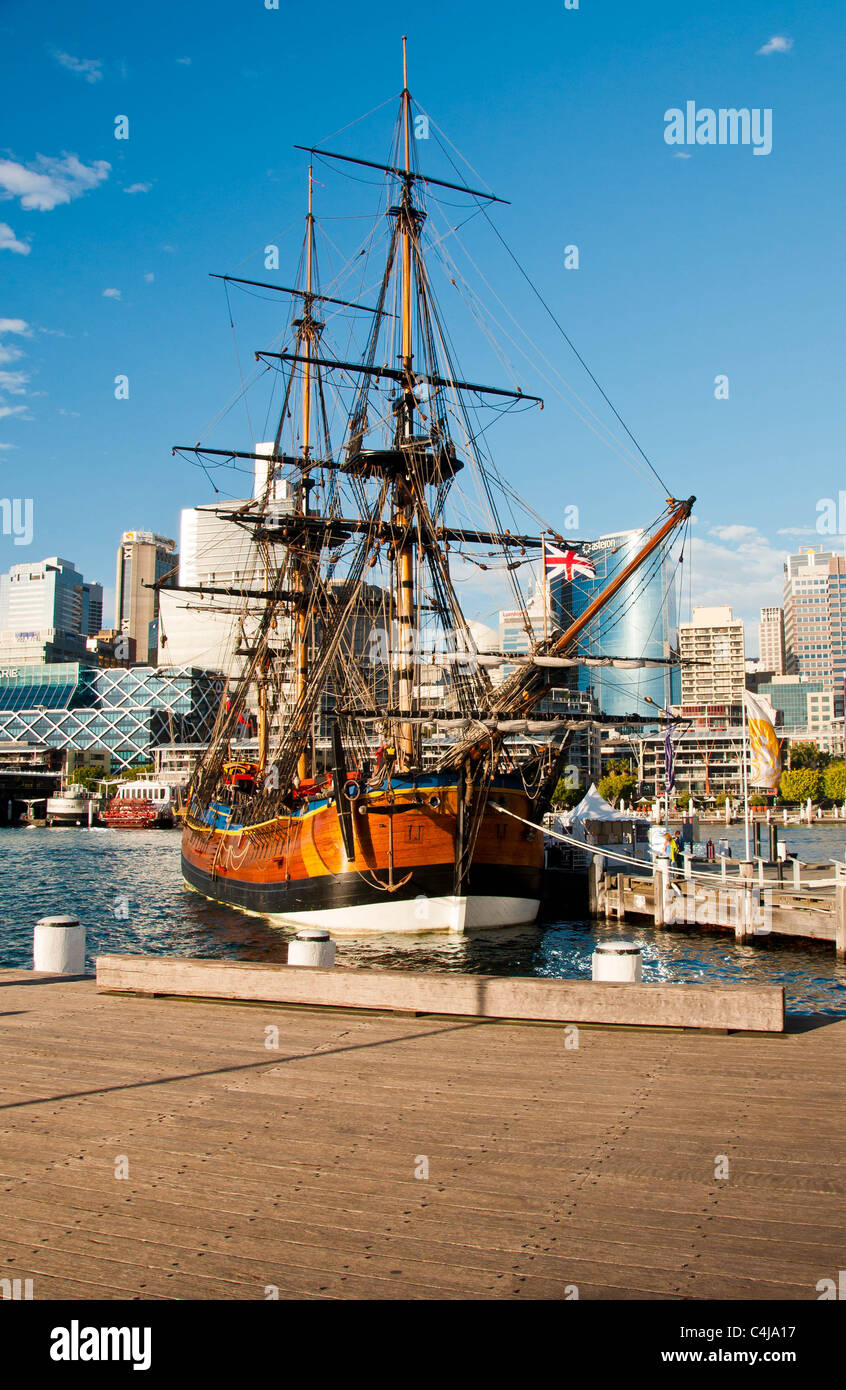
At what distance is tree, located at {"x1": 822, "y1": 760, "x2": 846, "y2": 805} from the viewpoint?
156 meters

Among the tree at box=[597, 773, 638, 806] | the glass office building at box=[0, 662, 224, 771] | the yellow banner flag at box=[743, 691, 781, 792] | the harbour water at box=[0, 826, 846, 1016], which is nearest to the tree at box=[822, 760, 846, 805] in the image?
the tree at box=[597, 773, 638, 806]

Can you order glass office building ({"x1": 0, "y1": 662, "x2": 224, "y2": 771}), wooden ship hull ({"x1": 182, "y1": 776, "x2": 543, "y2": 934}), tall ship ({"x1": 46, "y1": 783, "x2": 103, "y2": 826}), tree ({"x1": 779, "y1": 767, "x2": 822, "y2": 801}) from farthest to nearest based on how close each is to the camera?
1. glass office building ({"x1": 0, "y1": 662, "x2": 224, "y2": 771})
2. tree ({"x1": 779, "y1": 767, "x2": 822, "y2": 801})
3. tall ship ({"x1": 46, "y1": 783, "x2": 103, "y2": 826})
4. wooden ship hull ({"x1": 182, "y1": 776, "x2": 543, "y2": 934})

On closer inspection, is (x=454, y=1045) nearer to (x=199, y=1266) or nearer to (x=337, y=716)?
(x=199, y=1266)

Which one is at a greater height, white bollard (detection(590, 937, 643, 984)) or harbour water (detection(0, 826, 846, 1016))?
white bollard (detection(590, 937, 643, 984))

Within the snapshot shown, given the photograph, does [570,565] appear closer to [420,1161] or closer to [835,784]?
[420,1161]

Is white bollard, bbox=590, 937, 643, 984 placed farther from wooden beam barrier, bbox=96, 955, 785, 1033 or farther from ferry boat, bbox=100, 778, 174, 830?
ferry boat, bbox=100, 778, 174, 830

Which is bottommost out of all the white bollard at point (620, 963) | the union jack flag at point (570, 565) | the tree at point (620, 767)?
the tree at point (620, 767)

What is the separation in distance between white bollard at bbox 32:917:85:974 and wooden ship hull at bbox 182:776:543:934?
18139 millimetres

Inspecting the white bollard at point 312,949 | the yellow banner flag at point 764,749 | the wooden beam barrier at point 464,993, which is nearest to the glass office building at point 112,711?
the yellow banner flag at point 764,749

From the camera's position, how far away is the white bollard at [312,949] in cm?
1242

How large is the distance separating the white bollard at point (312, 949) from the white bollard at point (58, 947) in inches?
122

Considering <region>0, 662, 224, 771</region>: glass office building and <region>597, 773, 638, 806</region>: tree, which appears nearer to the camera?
<region>597, 773, 638, 806</region>: tree

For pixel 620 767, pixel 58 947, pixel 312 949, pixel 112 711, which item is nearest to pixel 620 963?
pixel 312 949

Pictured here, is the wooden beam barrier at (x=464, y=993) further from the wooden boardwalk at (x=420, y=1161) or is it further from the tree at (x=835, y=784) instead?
the tree at (x=835, y=784)
